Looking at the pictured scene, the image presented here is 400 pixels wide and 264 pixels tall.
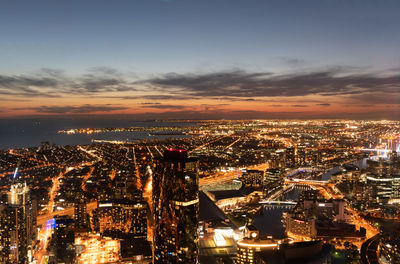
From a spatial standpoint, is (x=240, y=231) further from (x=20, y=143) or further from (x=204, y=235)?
(x=20, y=143)

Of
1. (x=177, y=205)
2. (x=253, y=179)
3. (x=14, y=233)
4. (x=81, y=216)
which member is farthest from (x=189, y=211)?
(x=253, y=179)

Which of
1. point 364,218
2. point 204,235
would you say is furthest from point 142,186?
point 364,218

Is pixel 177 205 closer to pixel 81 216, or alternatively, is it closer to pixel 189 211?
pixel 189 211

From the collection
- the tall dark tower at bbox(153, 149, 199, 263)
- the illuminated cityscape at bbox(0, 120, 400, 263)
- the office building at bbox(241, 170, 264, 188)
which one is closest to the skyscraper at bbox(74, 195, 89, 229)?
the illuminated cityscape at bbox(0, 120, 400, 263)

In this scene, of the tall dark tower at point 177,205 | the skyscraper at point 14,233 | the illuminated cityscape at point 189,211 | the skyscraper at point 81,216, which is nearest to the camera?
the tall dark tower at point 177,205

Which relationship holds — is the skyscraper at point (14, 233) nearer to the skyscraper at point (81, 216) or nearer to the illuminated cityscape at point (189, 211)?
the illuminated cityscape at point (189, 211)

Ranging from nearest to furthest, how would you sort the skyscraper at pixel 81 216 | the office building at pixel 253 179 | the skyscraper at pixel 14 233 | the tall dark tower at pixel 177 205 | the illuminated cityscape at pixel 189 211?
the tall dark tower at pixel 177 205
the illuminated cityscape at pixel 189 211
the skyscraper at pixel 14 233
the skyscraper at pixel 81 216
the office building at pixel 253 179

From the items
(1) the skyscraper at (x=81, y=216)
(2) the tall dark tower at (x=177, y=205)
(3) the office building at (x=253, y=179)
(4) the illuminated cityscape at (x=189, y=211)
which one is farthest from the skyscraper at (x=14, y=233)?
(3) the office building at (x=253, y=179)

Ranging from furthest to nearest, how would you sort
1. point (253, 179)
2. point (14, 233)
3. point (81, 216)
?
point (253, 179), point (81, 216), point (14, 233)

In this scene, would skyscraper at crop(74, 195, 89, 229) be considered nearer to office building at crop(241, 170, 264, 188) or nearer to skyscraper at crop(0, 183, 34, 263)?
skyscraper at crop(0, 183, 34, 263)
